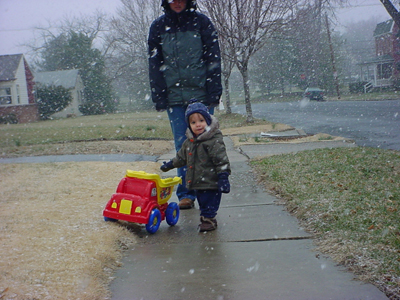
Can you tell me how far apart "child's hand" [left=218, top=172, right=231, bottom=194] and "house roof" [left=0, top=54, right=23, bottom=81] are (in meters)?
33.7

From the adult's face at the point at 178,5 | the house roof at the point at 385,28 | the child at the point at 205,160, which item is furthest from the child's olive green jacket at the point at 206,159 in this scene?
the house roof at the point at 385,28

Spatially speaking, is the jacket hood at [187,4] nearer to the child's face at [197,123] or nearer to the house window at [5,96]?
the child's face at [197,123]

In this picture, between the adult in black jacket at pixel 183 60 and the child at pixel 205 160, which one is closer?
the child at pixel 205 160

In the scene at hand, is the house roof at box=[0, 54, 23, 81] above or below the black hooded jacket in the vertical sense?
above

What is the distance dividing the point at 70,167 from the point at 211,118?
142 inches

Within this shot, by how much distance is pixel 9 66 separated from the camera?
34.3 metres

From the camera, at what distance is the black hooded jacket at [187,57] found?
441 centimetres

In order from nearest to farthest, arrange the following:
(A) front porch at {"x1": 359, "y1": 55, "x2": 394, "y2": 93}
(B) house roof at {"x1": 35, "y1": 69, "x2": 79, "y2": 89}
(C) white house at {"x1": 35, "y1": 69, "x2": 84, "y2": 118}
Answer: (A) front porch at {"x1": 359, "y1": 55, "x2": 394, "y2": 93}, (C) white house at {"x1": 35, "y1": 69, "x2": 84, "y2": 118}, (B) house roof at {"x1": 35, "y1": 69, "x2": 79, "y2": 89}

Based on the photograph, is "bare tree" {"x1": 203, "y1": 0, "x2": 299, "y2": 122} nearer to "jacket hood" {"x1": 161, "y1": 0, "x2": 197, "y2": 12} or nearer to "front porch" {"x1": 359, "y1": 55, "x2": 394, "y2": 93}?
"jacket hood" {"x1": 161, "y1": 0, "x2": 197, "y2": 12}

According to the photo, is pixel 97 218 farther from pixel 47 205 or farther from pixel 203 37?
pixel 203 37

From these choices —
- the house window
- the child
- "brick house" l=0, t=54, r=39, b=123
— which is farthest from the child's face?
the house window

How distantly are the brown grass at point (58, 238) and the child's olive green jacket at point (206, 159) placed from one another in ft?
2.39

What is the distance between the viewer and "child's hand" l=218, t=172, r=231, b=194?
11.5 ft

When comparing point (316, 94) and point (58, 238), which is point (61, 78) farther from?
point (58, 238)
